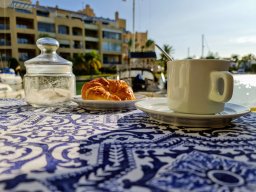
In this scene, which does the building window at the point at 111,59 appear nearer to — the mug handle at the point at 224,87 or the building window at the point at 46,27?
the building window at the point at 46,27

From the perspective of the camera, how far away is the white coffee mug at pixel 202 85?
277mm

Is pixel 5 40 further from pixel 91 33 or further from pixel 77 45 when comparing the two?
pixel 91 33

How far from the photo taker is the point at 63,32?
1317 cm

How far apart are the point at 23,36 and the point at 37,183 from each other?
13224 mm

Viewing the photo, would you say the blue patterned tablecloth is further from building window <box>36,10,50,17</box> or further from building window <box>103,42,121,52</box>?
building window <box>103,42,121,52</box>

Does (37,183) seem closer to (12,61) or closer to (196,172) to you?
(196,172)

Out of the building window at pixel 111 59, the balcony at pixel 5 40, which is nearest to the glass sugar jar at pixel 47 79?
the balcony at pixel 5 40

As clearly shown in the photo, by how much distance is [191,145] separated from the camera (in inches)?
8.6

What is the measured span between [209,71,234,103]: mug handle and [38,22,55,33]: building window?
528 inches

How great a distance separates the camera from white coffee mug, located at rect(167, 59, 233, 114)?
0.91 ft

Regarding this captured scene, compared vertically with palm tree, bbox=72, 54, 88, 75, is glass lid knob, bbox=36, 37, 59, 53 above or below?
below

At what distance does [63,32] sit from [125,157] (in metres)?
14.2

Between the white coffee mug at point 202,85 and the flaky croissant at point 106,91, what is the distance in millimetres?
179

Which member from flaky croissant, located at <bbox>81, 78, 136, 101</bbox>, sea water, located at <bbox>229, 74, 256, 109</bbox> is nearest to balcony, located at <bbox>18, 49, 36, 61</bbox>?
sea water, located at <bbox>229, 74, 256, 109</bbox>
